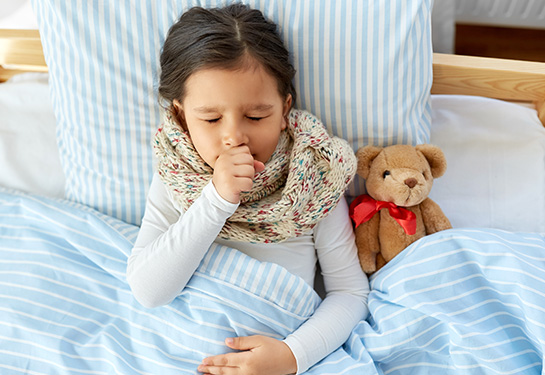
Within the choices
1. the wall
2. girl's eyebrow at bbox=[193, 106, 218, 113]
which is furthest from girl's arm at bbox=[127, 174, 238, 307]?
the wall

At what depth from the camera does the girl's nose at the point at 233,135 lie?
86 cm

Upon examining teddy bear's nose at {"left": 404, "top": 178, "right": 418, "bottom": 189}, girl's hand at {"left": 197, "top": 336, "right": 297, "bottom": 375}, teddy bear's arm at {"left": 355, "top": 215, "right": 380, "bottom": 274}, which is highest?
teddy bear's nose at {"left": 404, "top": 178, "right": 418, "bottom": 189}

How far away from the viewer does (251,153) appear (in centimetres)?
91

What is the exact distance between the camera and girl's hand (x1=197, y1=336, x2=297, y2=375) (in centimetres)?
89

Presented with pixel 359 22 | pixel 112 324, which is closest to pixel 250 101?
pixel 359 22

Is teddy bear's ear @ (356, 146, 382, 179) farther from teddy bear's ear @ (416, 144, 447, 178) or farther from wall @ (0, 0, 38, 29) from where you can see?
wall @ (0, 0, 38, 29)

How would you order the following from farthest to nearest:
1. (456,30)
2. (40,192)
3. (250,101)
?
(456,30)
(40,192)
(250,101)

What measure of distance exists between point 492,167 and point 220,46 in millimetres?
677

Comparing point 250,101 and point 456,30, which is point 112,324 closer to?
point 250,101

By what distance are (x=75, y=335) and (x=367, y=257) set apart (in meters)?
0.59

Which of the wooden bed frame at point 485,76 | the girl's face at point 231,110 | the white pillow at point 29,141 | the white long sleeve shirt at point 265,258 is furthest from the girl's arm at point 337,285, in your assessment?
the white pillow at point 29,141

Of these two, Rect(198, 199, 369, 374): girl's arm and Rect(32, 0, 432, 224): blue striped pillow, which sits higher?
Rect(32, 0, 432, 224): blue striped pillow

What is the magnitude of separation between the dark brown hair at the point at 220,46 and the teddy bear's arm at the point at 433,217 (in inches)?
14.9

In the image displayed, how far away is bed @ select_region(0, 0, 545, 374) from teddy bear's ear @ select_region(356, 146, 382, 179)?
0.04 metres
